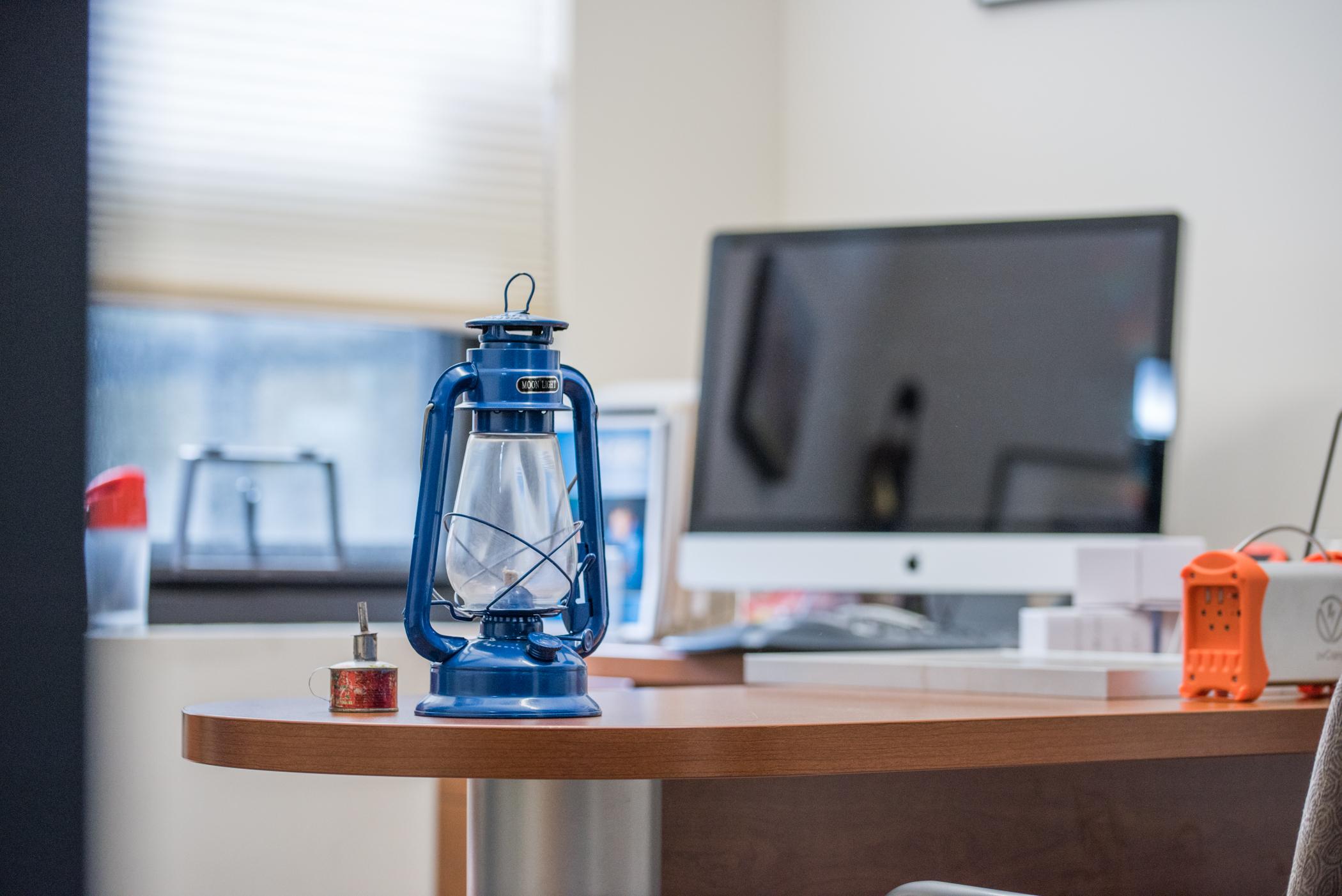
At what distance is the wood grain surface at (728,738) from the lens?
97cm

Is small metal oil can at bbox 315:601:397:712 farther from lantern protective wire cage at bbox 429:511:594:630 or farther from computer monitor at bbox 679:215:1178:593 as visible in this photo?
computer monitor at bbox 679:215:1178:593

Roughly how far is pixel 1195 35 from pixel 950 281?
0.57 meters

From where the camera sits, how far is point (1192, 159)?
2193 millimetres

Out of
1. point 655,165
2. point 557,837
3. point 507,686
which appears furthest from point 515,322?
point 655,165

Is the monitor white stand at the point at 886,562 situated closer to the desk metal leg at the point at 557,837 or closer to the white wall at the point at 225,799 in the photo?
the white wall at the point at 225,799

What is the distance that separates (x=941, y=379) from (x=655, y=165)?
3.00 feet

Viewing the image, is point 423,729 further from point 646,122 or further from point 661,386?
point 646,122

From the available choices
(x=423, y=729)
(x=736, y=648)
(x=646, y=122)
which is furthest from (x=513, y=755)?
(x=646, y=122)

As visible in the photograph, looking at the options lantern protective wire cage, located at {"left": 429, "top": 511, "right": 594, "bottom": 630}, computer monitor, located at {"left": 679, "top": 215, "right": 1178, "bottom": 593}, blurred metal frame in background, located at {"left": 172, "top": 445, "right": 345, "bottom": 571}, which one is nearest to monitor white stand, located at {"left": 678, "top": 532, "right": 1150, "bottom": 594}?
computer monitor, located at {"left": 679, "top": 215, "right": 1178, "bottom": 593}

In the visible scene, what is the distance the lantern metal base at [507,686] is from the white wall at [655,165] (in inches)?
61.2

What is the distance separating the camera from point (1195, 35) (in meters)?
2.20

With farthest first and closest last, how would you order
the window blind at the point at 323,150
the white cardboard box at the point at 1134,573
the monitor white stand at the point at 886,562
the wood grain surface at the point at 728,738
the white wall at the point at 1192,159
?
1. the window blind at the point at 323,150
2. the white wall at the point at 1192,159
3. the monitor white stand at the point at 886,562
4. the white cardboard box at the point at 1134,573
5. the wood grain surface at the point at 728,738

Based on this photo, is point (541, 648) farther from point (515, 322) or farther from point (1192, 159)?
point (1192, 159)

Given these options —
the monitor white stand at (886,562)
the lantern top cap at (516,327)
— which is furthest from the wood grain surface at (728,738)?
the monitor white stand at (886,562)
